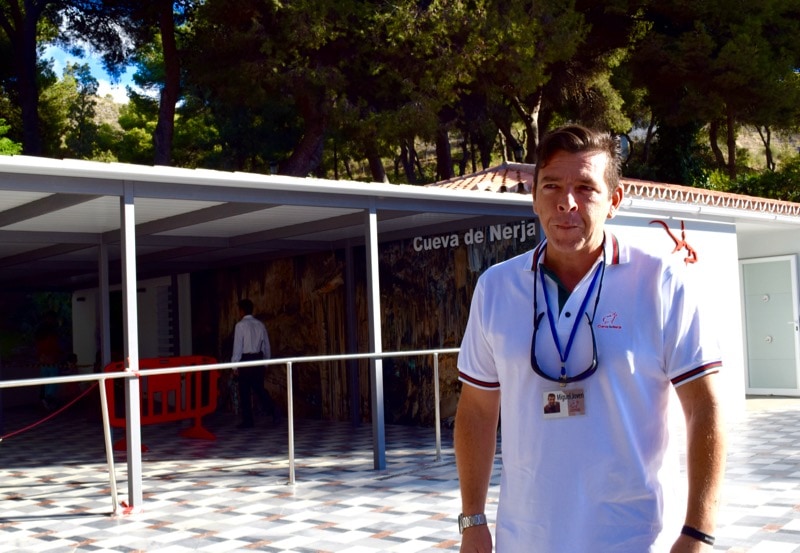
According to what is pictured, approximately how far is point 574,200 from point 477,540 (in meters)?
0.84

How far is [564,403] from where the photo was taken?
2010 mm

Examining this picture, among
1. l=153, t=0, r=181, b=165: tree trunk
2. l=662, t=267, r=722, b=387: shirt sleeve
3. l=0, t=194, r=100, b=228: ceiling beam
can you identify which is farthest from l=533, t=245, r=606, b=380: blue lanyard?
l=153, t=0, r=181, b=165: tree trunk

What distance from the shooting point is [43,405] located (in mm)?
17172

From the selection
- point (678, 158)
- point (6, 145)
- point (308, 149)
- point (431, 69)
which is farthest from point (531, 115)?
point (6, 145)

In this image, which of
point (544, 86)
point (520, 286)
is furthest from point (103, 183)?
point (544, 86)

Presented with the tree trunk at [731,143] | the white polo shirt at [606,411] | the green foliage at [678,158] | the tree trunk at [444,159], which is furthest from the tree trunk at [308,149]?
the white polo shirt at [606,411]

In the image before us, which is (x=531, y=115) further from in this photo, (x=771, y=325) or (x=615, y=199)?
(x=615, y=199)

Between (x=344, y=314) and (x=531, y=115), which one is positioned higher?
(x=531, y=115)

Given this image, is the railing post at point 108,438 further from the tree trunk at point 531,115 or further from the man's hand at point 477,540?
the tree trunk at point 531,115

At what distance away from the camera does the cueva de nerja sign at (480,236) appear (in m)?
10.2

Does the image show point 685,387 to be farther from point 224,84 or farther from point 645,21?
point 645,21

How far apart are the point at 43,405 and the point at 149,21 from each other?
10.2 metres

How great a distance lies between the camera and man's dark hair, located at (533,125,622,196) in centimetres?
215

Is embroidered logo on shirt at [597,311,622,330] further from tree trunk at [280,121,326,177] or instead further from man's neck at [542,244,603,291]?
tree trunk at [280,121,326,177]
